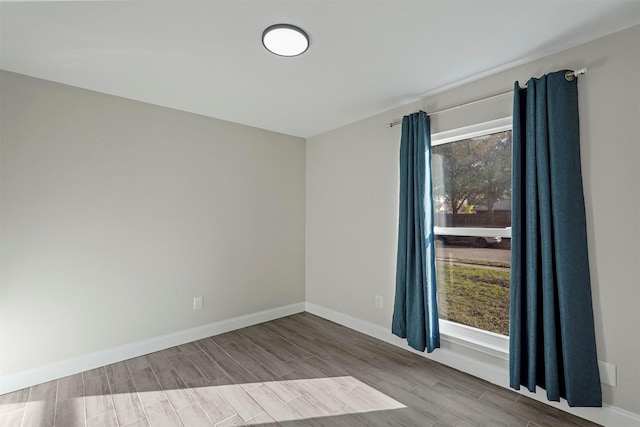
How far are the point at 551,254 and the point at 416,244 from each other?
37.6 inches

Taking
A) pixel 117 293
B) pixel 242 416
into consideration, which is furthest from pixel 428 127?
pixel 117 293

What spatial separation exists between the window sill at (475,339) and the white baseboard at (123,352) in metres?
2.01

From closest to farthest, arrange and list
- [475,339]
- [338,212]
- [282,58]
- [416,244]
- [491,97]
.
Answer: [282,58], [491,97], [475,339], [416,244], [338,212]

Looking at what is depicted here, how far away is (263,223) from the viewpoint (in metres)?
3.61

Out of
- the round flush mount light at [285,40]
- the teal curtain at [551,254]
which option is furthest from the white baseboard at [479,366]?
the round flush mount light at [285,40]

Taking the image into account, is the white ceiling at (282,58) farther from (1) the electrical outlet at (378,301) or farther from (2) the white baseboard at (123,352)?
(2) the white baseboard at (123,352)

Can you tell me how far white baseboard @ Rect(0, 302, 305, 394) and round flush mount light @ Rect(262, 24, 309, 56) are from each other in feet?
9.02

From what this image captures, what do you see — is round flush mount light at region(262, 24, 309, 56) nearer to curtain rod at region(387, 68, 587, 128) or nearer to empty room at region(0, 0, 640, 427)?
empty room at region(0, 0, 640, 427)

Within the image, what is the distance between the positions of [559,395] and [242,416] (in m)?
2.01

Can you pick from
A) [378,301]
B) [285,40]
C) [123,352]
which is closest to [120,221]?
[123,352]

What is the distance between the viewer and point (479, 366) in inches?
90.0

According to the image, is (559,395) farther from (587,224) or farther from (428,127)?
(428,127)

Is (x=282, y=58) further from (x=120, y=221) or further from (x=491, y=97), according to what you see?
(x=120, y=221)

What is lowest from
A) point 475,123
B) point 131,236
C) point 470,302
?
point 470,302
